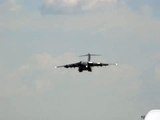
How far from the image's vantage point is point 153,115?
96.3 meters

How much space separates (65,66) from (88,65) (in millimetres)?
9247

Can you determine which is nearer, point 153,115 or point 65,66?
point 153,115

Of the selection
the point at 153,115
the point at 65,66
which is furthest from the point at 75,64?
the point at 153,115

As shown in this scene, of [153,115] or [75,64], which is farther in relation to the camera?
[75,64]

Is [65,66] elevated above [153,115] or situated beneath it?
elevated above

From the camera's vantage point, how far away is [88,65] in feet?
Answer: 620

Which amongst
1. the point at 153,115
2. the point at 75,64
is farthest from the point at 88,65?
the point at 153,115

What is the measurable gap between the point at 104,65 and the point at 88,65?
614cm

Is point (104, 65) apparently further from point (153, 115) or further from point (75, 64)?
point (153, 115)

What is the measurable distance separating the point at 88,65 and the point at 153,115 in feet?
307

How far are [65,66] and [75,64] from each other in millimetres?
4405

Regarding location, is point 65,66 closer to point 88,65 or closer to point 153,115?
point 88,65

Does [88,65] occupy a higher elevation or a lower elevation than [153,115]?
higher

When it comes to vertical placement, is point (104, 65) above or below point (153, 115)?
above
